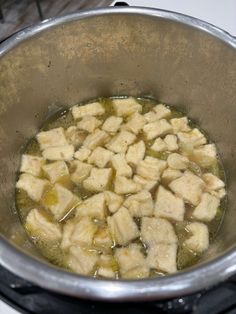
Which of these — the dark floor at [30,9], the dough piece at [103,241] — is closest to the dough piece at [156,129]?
the dough piece at [103,241]

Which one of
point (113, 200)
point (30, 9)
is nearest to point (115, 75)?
point (113, 200)

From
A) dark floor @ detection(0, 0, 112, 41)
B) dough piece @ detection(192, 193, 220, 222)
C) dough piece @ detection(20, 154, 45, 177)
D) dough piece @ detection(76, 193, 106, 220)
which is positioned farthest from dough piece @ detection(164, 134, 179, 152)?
dark floor @ detection(0, 0, 112, 41)

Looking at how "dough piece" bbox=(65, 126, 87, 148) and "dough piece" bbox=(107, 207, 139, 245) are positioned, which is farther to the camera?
"dough piece" bbox=(65, 126, 87, 148)

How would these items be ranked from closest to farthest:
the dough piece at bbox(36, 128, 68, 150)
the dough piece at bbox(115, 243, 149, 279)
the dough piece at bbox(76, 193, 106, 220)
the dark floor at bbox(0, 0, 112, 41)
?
the dough piece at bbox(115, 243, 149, 279) < the dough piece at bbox(76, 193, 106, 220) < the dough piece at bbox(36, 128, 68, 150) < the dark floor at bbox(0, 0, 112, 41)

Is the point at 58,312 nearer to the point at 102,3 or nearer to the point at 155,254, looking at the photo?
the point at 155,254

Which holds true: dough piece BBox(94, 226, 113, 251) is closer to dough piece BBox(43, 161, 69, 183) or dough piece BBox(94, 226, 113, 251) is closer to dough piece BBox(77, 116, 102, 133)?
dough piece BBox(43, 161, 69, 183)

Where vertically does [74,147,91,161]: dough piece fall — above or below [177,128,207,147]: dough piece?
above

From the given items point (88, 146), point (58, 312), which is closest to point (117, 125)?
point (88, 146)

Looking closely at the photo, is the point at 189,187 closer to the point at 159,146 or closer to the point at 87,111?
the point at 159,146

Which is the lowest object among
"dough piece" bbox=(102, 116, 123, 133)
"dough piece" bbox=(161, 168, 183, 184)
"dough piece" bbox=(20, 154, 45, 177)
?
"dough piece" bbox=(161, 168, 183, 184)
